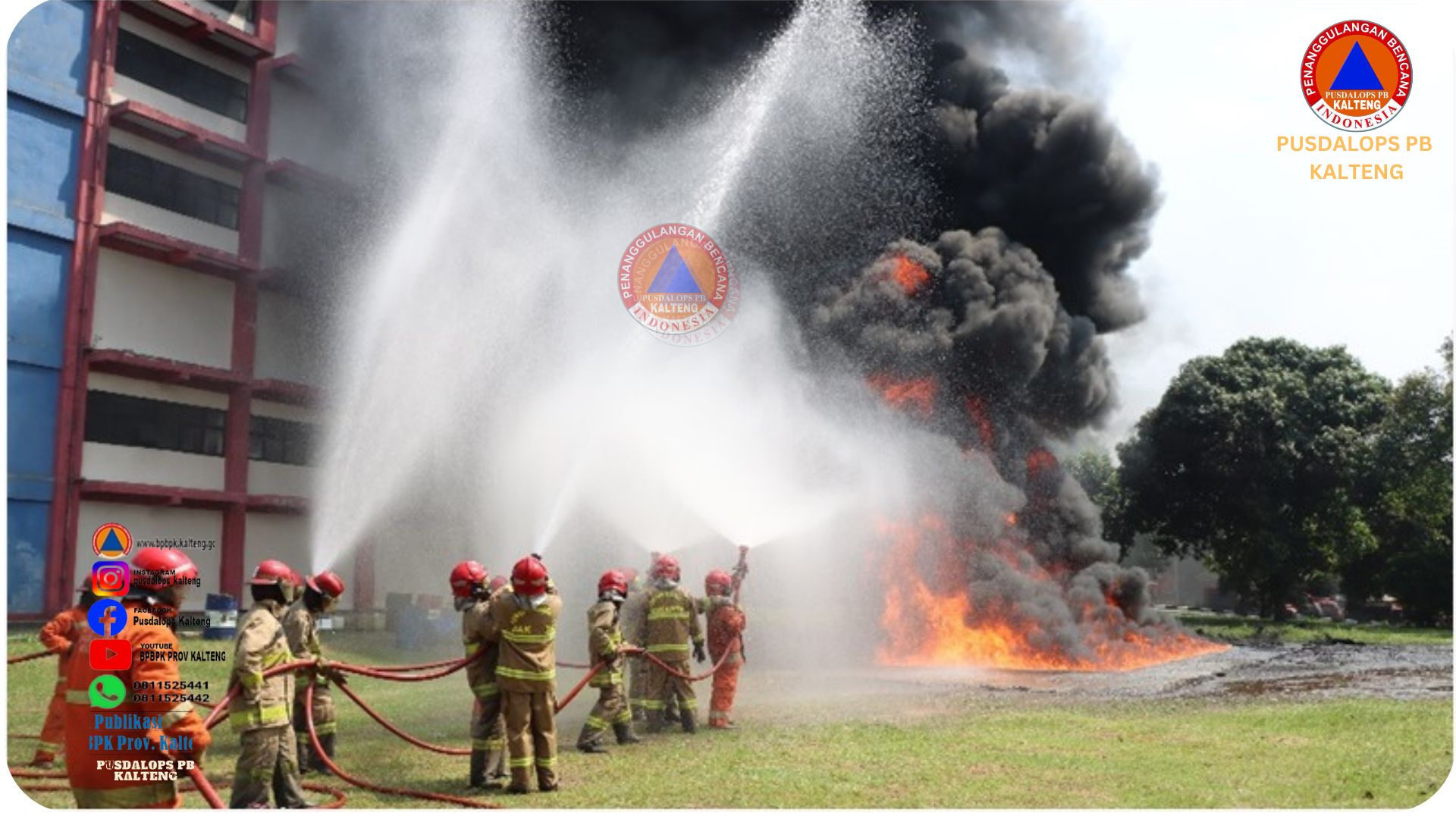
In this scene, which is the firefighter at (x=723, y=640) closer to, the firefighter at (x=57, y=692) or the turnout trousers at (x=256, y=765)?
the turnout trousers at (x=256, y=765)

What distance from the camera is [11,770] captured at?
8.92 meters

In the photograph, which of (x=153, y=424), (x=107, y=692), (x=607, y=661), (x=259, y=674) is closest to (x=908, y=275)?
(x=153, y=424)

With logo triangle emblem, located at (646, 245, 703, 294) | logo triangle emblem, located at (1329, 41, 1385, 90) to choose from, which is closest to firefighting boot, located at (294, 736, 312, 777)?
logo triangle emblem, located at (646, 245, 703, 294)

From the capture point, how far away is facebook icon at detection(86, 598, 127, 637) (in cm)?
636

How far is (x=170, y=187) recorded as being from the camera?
56.4ft

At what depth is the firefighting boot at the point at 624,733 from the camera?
11.4 metres

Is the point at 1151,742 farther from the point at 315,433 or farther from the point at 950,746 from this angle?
the point at 315,433

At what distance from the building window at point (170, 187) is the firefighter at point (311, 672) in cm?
930

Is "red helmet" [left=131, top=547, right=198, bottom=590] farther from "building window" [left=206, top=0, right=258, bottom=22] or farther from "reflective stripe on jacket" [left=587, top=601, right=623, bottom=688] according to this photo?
"building window" [left=206, top=0, right=258, bottom=22]

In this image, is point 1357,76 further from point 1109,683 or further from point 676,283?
point 1109,683

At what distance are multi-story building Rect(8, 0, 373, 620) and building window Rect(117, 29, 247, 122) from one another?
31mm

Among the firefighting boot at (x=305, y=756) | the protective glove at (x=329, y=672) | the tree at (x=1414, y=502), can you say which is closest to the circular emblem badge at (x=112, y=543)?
the protective glove at (x=329, y=672)

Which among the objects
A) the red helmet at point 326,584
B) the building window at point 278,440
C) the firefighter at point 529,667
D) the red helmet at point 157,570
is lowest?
the firefighter at point 529,667

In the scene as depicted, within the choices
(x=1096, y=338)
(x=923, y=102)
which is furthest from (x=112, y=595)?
(x=1096, y=338)
